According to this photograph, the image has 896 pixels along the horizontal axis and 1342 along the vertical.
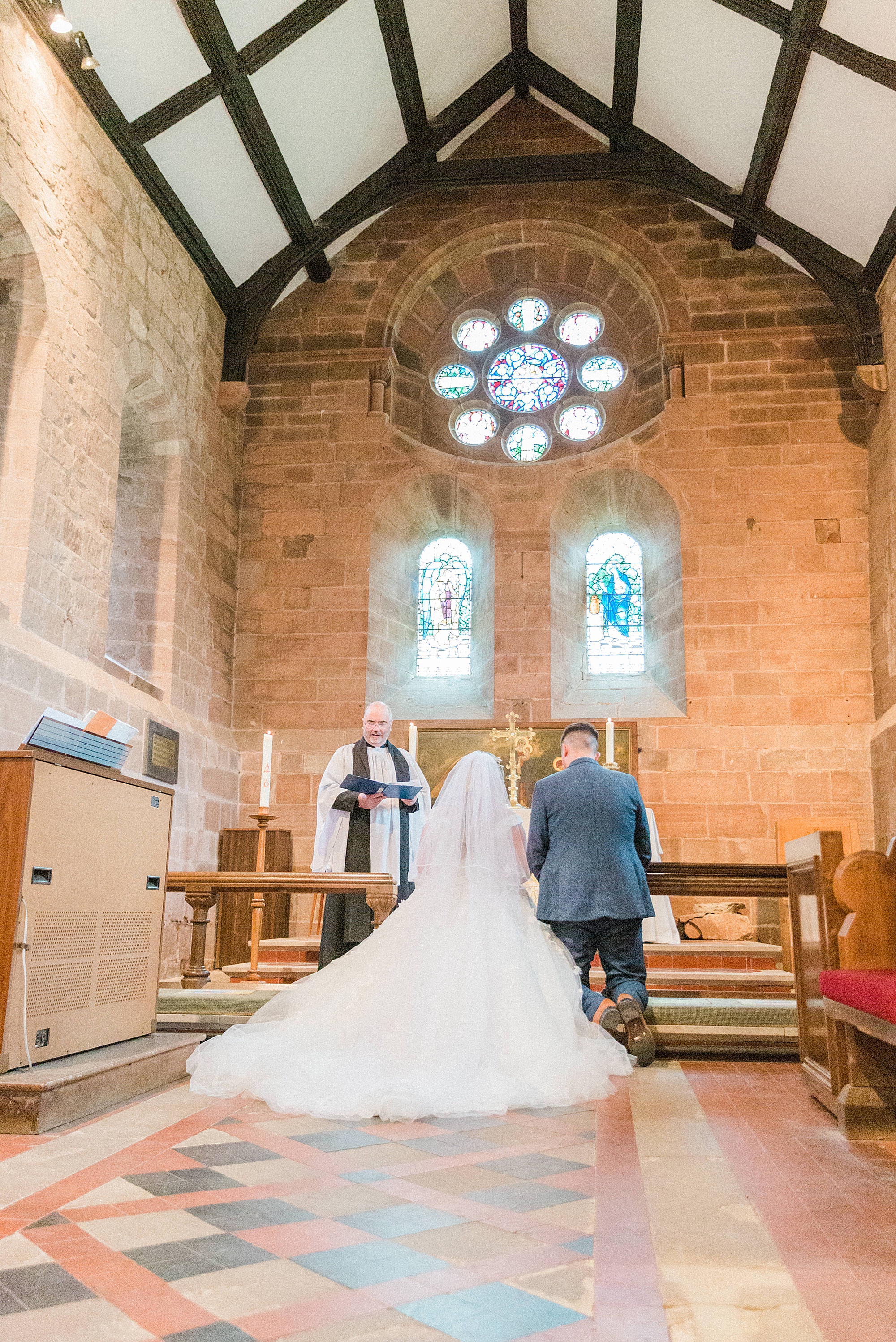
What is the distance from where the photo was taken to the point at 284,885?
4.88m

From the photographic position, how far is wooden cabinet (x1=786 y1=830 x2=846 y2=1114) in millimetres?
3244

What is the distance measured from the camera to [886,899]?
10.8ft

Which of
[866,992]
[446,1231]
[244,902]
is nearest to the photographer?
[446,1231]

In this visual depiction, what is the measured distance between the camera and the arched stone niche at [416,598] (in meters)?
9.52

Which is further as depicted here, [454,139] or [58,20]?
[454,139]

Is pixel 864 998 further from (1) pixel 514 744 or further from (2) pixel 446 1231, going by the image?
(1) pixel 514 744

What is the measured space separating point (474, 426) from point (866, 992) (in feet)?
27.3

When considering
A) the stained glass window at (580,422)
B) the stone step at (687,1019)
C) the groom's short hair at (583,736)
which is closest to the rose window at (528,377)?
the stained glass window at (580,422)

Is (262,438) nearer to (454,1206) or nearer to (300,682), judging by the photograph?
(300,682)

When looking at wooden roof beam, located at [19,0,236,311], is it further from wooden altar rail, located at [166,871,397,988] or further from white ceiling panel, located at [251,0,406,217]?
wooden altar rail, located at [166,871,397,988]

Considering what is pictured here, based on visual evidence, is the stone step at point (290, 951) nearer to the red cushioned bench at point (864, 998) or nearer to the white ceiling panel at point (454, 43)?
the red cushioned bench at point (864, 998)

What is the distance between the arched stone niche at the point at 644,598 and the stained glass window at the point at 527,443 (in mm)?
717

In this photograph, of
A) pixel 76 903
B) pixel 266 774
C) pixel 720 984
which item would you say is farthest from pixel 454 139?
pixel 76 903

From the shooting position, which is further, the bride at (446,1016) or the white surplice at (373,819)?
the white surplice at (373,819)
